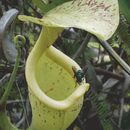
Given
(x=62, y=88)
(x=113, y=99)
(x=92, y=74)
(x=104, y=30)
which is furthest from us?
(x=113, y=99)

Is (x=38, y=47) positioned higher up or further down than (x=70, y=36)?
higher up

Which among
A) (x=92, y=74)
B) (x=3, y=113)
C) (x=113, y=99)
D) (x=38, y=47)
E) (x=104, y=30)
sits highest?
(x=104, y=30)

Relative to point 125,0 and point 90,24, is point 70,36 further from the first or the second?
point 90,24

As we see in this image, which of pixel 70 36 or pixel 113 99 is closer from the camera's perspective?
pixel 113 99

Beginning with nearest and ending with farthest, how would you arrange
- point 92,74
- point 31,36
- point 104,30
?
point 104,30
point 92,74
point 31,36

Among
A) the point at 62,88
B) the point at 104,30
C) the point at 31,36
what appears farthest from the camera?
the point at 31,36

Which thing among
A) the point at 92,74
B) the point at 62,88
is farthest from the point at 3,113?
the point at 92,74

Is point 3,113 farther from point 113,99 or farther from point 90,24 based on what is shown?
point 113,99

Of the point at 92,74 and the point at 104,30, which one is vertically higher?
the point at 104,30

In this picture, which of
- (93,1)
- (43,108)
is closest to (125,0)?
(93,1)
